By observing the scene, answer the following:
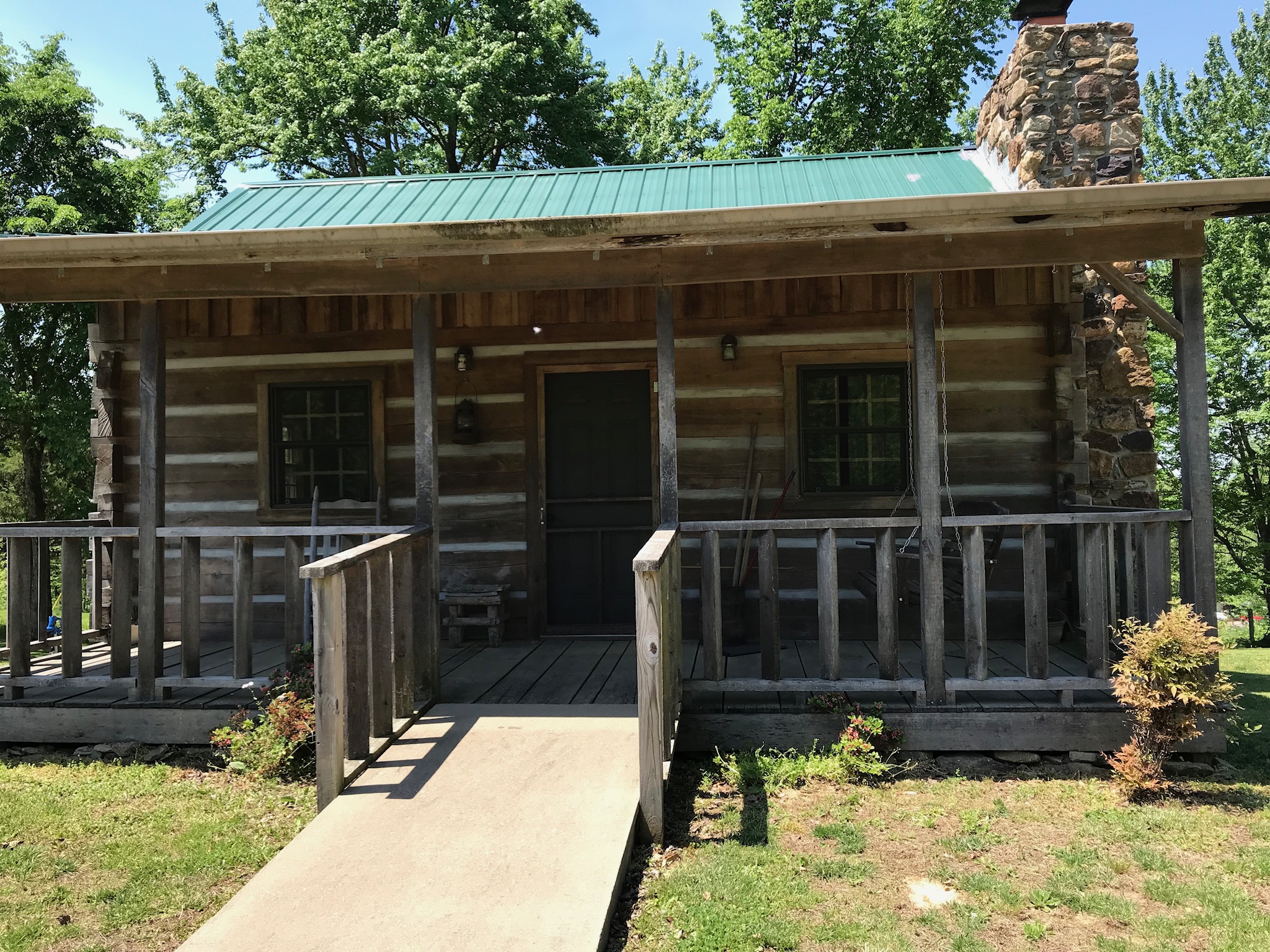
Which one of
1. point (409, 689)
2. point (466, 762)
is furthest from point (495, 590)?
point (466, 762)

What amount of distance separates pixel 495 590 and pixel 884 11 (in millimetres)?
16502

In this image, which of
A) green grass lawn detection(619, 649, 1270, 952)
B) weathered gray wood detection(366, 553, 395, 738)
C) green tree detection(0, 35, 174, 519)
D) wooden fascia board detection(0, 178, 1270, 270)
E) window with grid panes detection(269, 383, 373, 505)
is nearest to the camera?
green grass lawn detection(619, 649, 1270, 952)

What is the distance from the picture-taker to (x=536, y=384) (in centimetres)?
688

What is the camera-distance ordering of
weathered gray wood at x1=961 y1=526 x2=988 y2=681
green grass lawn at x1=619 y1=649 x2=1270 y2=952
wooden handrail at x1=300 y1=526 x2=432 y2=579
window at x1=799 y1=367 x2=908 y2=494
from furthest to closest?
window at x1=799 y1=367 x2=908 y2=494 → weathered gray wood at x1=961 y1=526 x2=988 y2=681 → wooden handrail at x1=300 y1=526 x2=432 y2=579 → green grass lawn at x1=619 y1=649 x2=1270 y2=952

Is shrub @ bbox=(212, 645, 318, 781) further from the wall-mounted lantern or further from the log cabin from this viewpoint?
the wall-mounted lantern

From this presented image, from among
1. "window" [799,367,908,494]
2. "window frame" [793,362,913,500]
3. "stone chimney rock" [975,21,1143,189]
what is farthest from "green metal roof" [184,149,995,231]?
"window" [799,367,908,494]

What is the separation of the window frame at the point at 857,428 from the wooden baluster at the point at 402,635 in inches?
124

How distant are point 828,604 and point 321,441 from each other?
4341mm

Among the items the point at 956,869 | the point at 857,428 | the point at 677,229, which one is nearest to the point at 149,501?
the point at 677,229

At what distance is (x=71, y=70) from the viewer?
57.8 feet

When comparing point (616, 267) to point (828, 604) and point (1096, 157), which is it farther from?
point (1096, 157)

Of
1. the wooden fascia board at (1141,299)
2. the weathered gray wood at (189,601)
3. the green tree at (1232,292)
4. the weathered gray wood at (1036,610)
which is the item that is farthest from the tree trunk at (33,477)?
the green tree at (1232,292)

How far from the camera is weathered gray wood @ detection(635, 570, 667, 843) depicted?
3.70 m

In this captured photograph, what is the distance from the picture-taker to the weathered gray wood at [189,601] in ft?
16.7
